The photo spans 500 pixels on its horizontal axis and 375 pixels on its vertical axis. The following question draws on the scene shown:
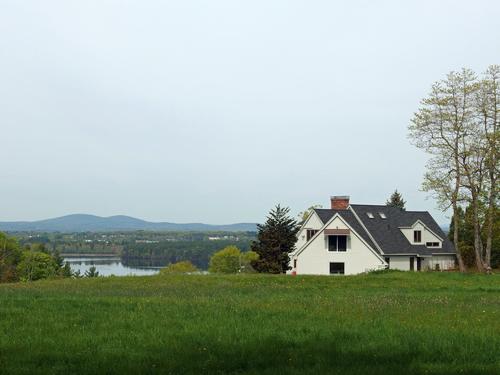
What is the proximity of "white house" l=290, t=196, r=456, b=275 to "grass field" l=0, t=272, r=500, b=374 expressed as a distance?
135ft

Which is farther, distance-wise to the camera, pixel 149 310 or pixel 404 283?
pixel 404 283

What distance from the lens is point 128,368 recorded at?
34.8ft

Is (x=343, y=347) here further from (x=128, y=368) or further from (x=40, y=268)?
(x=40, y=268)

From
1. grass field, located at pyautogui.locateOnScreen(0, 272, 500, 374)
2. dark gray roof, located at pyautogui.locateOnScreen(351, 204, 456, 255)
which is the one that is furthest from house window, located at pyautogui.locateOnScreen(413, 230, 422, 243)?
grass field, located at pyautogui.locateOnScreen(0, 272, 500, 374)

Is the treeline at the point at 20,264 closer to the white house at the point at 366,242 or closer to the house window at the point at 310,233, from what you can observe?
the house window at the point at 310,233

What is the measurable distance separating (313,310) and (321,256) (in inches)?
1824

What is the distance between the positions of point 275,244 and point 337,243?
10455 millimetres

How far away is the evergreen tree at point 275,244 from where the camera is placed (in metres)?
71.9

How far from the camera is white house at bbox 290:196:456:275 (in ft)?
210

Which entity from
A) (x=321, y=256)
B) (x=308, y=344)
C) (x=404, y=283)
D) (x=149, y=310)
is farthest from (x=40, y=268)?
(x=308, y=344)

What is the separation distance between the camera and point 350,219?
215ft

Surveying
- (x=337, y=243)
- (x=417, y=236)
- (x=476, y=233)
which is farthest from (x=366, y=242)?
(x=476, y=233)

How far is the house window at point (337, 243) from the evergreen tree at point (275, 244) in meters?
8.33

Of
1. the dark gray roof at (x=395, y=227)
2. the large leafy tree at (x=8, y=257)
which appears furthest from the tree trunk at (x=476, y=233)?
the large leafy tree at (x=8, y=257)
